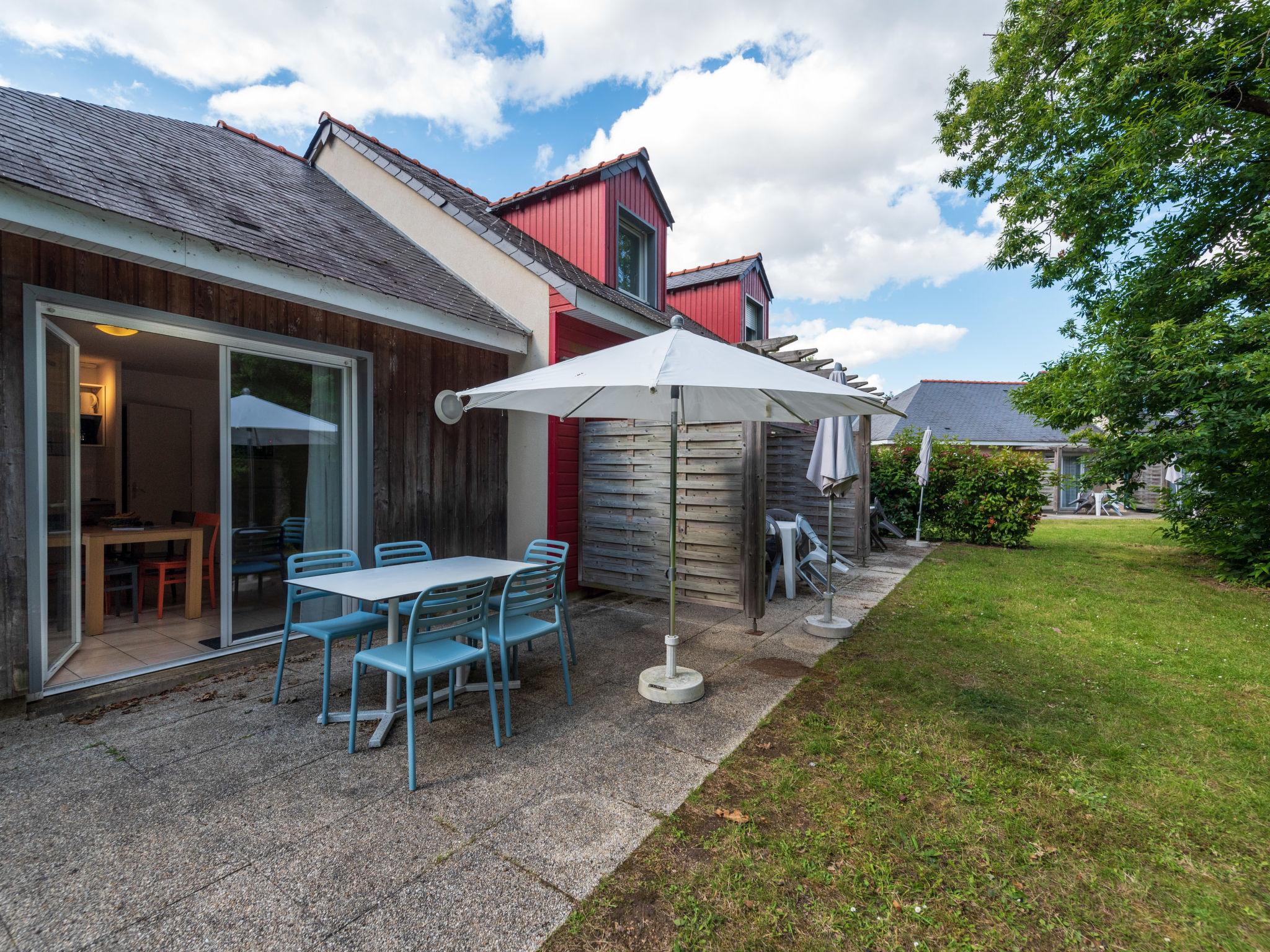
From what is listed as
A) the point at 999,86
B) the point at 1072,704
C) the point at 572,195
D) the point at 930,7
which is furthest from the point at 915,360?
the point at 1072,704

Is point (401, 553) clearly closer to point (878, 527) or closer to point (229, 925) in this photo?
point (229, 925)

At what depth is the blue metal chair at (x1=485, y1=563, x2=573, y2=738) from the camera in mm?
3125

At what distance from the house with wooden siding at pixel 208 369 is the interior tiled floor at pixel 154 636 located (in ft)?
0.08

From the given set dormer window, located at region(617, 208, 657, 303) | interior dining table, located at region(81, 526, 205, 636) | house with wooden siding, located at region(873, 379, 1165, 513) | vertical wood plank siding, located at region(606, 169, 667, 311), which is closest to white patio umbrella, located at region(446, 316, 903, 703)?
interior dining table, located at region(81, 526, 205, 636)

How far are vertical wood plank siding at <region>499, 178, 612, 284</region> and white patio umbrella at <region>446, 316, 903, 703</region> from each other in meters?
4.01

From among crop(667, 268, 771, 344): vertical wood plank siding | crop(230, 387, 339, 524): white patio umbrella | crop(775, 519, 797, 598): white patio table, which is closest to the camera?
crop(230, 387, 339, 524): white patio umbrella

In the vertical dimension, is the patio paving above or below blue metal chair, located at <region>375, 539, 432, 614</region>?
below

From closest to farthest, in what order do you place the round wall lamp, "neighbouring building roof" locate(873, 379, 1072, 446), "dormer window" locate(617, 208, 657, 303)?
the round wall lamp → "dormer window" locate(617, 208, 657, 303) → "neighbouring building roof" locate(873, 379, 1072, 446)

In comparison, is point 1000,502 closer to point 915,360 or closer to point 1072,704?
point 1072,704

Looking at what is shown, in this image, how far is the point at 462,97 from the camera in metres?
7.17

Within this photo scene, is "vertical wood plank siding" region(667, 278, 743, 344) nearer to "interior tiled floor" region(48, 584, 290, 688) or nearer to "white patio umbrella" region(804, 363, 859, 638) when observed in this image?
"white patio umbrella" region(804, 363, 859, 638)

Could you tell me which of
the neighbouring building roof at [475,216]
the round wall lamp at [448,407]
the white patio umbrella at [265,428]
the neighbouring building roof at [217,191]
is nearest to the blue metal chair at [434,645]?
the white patio umbrella at [265,428]

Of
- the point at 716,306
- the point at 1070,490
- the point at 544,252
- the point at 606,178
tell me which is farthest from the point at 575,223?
the point at 1070,490

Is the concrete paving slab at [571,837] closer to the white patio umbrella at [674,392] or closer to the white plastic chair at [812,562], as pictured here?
the white patio umbrella at [674,392]
